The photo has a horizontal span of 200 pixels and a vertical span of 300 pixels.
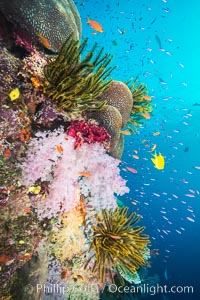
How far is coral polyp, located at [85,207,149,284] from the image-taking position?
154 inches

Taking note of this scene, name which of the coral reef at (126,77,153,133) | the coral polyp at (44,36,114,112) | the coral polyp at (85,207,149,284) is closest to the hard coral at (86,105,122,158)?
the coral polyp at (44,36,114,112)

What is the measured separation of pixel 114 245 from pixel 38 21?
138 inches

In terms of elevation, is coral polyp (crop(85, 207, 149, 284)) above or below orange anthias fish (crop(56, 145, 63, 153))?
below

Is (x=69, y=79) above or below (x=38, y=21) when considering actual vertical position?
below

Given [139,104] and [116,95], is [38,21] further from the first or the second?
[139,104]

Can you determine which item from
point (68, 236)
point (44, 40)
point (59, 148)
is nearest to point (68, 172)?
point (59, 148)

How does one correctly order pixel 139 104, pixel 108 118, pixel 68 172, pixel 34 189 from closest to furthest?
pixel 34 189 < pixel 68 172 < pixel 108 118 < pixel 139 104

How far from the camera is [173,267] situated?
32.5 metres

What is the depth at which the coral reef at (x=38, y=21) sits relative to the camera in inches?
139

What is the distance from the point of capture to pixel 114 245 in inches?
153

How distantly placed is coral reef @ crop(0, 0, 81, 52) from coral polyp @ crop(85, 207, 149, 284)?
110 inches

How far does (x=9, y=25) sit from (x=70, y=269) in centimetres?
392

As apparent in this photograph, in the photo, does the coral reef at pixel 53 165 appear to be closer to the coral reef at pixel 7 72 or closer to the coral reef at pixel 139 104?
the coral reef at pixel 7 72

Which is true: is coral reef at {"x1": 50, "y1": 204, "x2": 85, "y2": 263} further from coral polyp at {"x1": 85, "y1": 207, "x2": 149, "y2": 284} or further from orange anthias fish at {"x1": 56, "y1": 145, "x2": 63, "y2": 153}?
orange anthias fish at {"x1": 56, "y1": 145, "x2": 63, "y2": 153}
